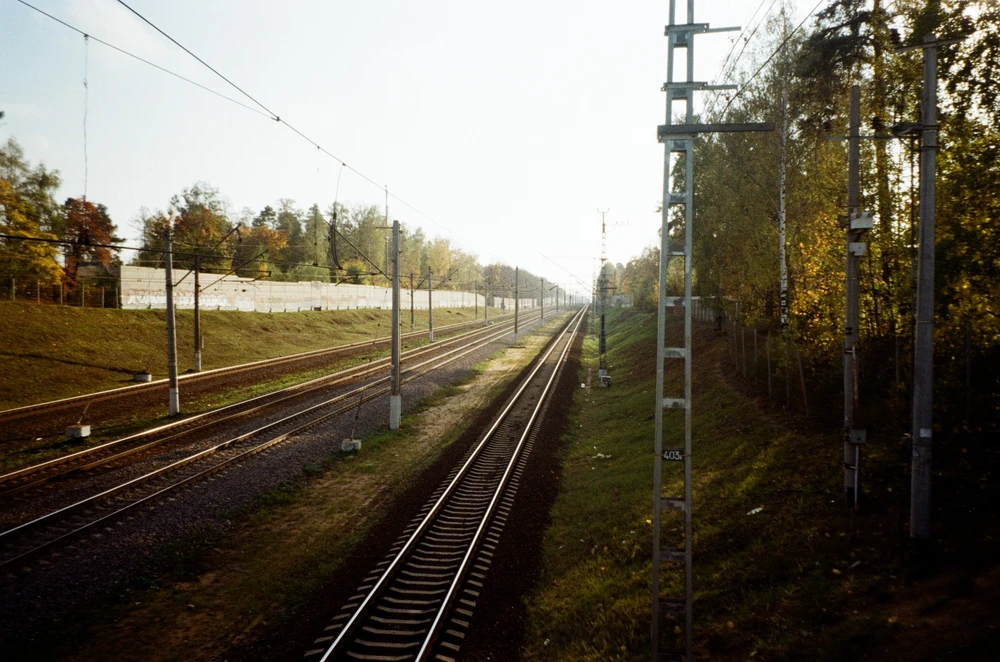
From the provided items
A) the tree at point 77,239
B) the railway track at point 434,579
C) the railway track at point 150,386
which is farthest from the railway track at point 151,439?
the tree at point 77,239

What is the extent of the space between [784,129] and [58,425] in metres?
30.6

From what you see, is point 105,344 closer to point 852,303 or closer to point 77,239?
point 77,239

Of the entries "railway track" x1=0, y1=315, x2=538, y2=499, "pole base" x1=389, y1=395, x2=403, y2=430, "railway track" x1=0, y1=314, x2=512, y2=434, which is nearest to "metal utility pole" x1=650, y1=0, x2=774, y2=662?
"pole base" x1=389, y1=395, x2=403, y2=430

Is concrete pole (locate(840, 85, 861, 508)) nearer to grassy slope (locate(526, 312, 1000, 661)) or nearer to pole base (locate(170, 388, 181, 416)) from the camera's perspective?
grassy slope (locate(526, 312, 1000, 661))

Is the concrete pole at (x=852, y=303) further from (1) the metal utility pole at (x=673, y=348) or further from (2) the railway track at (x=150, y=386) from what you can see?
(2) the railway track at (x=150, y=386)

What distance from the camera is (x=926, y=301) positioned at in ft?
22.6

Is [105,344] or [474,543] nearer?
[474,543]

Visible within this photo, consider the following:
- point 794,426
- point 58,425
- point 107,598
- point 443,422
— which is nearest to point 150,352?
point 58,425

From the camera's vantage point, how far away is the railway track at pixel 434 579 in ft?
25.4

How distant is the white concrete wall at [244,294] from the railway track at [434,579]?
24.9 meters

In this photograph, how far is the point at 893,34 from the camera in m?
8.52

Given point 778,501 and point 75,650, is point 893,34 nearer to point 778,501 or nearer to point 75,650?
point 778,501

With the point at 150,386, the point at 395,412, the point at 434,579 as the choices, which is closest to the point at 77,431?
the point at 395,412

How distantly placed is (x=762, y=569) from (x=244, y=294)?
2086 inches
